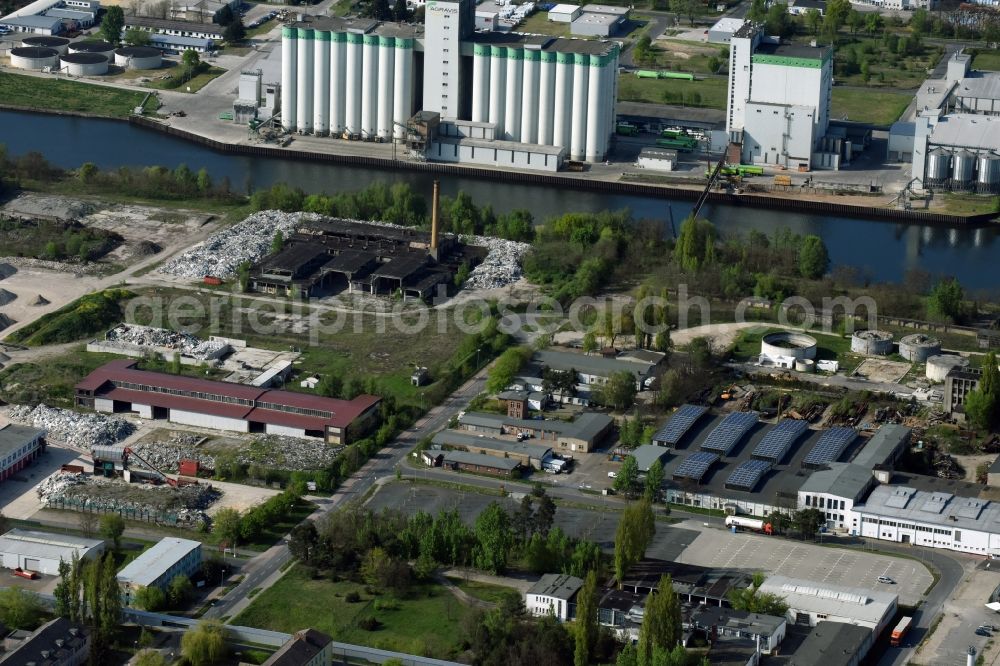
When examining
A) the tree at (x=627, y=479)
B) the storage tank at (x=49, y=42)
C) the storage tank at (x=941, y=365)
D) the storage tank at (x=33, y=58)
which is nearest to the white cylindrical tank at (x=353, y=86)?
the storage tank at (x=33, y=58)

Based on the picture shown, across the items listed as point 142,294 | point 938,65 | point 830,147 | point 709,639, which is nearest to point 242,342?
point 142,294

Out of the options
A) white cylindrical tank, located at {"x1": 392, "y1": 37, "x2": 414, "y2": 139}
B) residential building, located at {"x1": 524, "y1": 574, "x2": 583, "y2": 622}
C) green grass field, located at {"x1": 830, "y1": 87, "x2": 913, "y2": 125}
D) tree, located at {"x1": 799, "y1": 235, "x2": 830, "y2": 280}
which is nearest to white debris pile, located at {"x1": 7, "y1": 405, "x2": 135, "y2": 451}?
residential building, located at {"x1": 524, "y1": 574, "x2": 583, "y2": 622}

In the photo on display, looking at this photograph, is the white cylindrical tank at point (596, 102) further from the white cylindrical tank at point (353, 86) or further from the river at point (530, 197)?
the white cylindrical tank at point (353, 86)

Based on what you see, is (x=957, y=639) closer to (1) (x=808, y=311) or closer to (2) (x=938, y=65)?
(1) (x=808, y=311)

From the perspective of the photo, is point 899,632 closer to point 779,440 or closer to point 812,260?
point 779,440

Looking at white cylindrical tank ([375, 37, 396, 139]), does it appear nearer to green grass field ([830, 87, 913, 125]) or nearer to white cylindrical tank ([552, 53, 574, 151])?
white cylindrical tank ([552, 53, 574, 151])

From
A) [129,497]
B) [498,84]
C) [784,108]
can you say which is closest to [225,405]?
[129,497]
